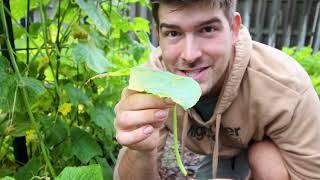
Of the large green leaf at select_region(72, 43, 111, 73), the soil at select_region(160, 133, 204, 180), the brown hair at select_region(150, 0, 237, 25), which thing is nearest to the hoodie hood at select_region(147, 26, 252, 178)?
the brown hair at select_region(150, 0, 237, 25)

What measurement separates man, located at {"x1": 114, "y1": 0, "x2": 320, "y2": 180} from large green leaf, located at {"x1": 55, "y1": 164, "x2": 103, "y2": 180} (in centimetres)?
20

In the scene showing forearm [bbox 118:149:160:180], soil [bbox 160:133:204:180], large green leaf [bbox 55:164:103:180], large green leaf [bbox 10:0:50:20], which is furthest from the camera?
soil [bbox 160:133:204:180]

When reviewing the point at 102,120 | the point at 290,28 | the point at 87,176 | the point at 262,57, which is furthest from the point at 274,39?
the point at 87,176

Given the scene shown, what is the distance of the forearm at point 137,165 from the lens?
143 centimetres

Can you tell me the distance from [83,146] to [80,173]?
464 mm

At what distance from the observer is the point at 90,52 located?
4.25ft

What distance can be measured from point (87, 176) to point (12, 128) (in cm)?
46

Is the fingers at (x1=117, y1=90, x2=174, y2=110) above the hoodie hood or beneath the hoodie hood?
above

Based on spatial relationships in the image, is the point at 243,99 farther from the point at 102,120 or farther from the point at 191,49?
the point at 102,120

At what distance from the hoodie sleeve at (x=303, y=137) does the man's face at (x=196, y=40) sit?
291 millimetres

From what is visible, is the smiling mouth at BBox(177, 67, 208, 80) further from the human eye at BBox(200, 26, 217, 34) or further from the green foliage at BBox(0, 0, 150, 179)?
the green foliage at BBox(0, 0, 150, 179)

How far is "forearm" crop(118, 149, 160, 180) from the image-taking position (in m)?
1.43

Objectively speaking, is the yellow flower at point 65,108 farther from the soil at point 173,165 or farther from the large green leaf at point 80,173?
the soil at point 173,165

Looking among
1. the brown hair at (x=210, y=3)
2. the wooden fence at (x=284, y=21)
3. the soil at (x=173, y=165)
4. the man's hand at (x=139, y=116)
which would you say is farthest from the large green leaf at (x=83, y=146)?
the wooden fence at (x=284, y=21)
